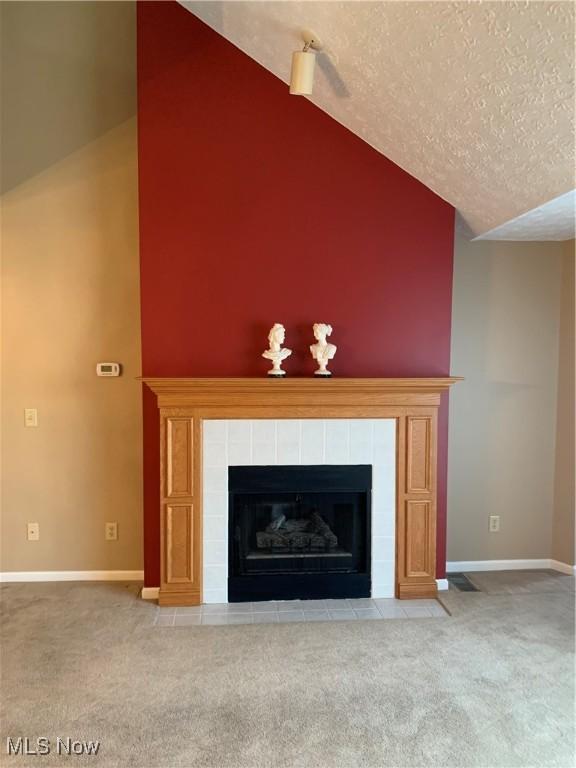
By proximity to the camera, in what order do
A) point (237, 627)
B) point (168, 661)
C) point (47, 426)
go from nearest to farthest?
point (168, 661) < point (237, 627) < point (47, 426)

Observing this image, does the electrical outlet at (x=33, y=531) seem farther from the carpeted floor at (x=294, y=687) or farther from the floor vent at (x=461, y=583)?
the floor vent at (x=461, y=583)

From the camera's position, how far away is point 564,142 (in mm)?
2189

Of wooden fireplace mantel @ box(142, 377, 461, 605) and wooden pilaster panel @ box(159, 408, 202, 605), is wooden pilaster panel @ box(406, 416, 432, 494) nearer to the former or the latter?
wooden fireplace mantel @ box(142, 377, 461, 605)

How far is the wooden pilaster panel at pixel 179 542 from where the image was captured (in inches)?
122

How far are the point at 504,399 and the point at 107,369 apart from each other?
102 inches

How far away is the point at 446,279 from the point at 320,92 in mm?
1264

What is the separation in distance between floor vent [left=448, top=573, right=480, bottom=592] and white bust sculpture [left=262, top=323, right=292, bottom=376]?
1717 millimetres

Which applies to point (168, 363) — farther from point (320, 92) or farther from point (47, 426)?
point (320, 92)

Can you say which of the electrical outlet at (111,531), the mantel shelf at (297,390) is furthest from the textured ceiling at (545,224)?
the electrical outlet at (111,531)

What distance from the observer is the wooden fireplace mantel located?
3.05 metres

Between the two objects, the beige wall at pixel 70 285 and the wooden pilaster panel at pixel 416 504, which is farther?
the beige wall at pixel 70 285

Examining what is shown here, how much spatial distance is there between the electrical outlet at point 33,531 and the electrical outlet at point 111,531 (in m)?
0.42

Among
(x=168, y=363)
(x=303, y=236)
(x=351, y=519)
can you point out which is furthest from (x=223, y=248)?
(x=351, y=519)

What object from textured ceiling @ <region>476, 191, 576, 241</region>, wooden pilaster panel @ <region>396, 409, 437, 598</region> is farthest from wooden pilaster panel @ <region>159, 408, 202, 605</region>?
textured ceiling @ <region>476, 191, 576, 241</region>
